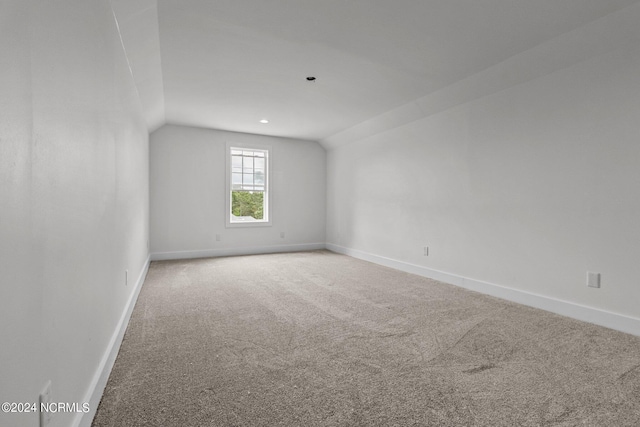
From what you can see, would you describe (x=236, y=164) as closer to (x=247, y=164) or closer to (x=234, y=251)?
(x=247, y=164)

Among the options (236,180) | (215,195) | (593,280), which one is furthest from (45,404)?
(236,180)

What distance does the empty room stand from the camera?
1174 millimetres

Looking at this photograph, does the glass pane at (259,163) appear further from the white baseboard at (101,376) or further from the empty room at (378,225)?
the white baseboard at (101,376)

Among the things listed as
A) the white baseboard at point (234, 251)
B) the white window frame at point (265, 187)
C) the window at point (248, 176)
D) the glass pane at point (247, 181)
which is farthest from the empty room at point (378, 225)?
the glass pane at point (247, 181)

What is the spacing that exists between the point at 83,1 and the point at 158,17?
1.05 m

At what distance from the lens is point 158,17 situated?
2484 mm

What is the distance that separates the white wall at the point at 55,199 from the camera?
85cm

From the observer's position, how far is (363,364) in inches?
79.7

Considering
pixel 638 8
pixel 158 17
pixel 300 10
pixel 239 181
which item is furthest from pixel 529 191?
pixel 239 181

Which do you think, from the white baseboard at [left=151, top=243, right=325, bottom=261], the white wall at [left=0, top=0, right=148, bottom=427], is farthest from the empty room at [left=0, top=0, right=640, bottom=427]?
the white baseboard at [left=151, top=243, right=325, bottom=261]

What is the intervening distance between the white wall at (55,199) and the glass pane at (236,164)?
169 inches

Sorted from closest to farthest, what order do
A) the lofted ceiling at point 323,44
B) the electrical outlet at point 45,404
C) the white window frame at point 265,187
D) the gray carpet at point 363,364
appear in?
the electrical outlet at point 45,404 < the gray carpet at point 363,364 < the lofted ceiling at point 323,44 < the white window frame at point 265,187

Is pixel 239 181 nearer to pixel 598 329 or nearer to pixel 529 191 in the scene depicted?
pixel 529 191

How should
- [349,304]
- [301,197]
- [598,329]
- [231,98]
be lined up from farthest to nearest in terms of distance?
[301,197] < [231,98] < [349,304] < [598,329]
